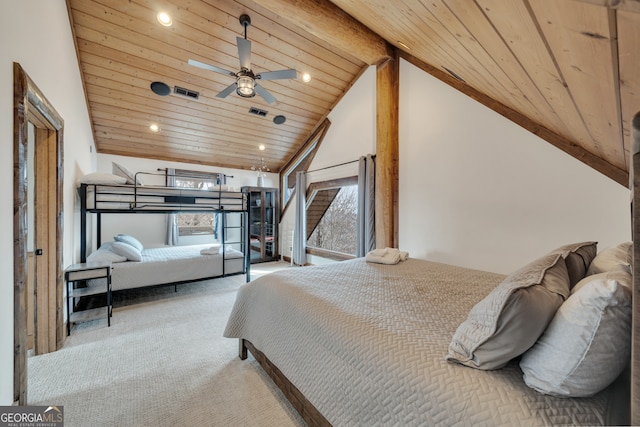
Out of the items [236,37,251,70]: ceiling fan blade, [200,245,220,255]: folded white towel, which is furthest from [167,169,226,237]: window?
[236,37,251,70]: ceiling fan blade

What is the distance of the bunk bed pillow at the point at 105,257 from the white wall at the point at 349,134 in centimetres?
320

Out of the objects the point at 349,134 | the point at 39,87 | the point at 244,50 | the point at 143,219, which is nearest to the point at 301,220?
the point at 349,134

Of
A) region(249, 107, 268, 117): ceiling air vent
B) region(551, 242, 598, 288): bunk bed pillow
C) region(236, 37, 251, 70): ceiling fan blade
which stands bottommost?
region(551, 242, 598, 288): bunk bed pillow

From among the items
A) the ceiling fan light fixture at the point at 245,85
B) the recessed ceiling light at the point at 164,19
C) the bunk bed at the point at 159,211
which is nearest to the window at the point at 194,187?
the bunk bed at the point at 159,211

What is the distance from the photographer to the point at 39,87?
1.86 m

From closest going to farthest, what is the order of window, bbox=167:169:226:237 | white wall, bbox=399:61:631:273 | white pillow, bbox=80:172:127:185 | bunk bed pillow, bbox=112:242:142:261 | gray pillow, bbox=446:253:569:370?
gray pillow, bbox=446:253:569:370 < white wall, bbox=399:61:631:273 < white pillow, bbox=80:172:127:185 < bunk bed pillow, bbox=112:242:142:261 < window, bbox=167:169:226:237

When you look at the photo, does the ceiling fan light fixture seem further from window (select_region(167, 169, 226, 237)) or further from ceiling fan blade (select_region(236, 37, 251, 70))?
window (select_region(167, 169, 226, 237))

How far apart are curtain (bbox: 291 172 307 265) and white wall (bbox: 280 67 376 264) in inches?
5.8

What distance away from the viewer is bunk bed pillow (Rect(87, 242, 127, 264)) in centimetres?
300

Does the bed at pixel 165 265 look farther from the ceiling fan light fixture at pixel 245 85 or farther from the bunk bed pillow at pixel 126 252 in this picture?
the ceiling fan light fixture at pixel 245 85

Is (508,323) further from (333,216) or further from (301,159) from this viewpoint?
(301,159)

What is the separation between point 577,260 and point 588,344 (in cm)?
86

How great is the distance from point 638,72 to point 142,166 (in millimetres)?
5986

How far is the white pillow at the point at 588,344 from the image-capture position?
680 mm
